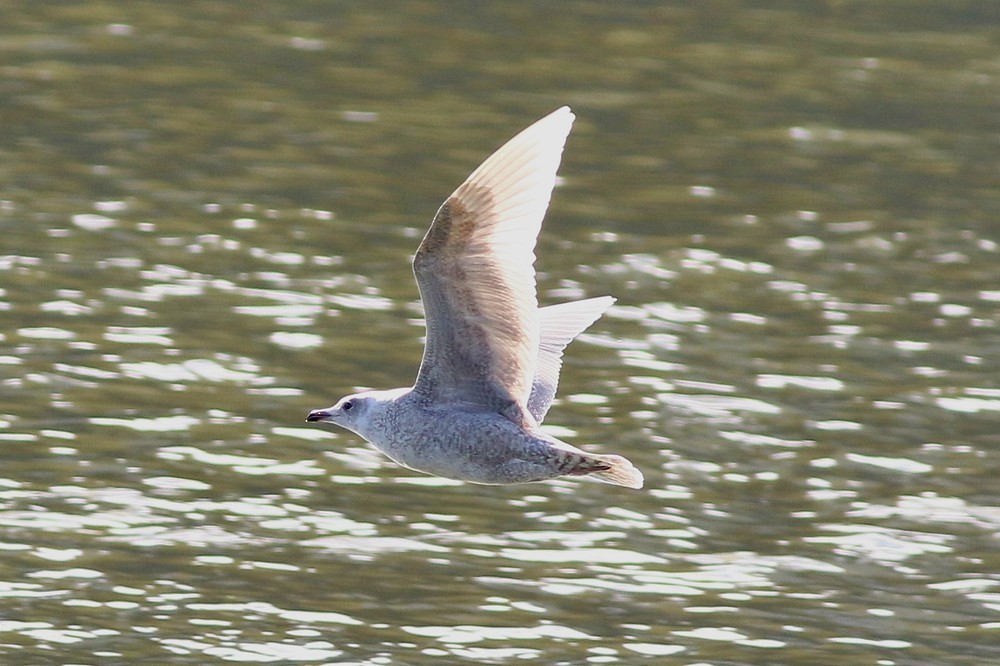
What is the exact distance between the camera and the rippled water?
429 inches

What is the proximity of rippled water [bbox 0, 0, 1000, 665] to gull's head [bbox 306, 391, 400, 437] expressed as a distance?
1875 mm

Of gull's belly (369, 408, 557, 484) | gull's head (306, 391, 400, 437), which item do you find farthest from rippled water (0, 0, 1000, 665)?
gull's belly (369, 408, 557, 484)

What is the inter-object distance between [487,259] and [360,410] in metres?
1.02

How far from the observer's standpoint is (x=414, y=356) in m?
14.2

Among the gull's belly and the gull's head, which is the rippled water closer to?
the gull's head

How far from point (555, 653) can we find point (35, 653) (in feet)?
9.09

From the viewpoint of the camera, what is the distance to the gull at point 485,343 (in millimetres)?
8109

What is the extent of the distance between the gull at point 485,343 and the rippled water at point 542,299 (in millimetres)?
2289

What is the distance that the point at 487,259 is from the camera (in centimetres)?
817

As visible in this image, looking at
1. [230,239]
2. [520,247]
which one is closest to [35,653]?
[520,247]

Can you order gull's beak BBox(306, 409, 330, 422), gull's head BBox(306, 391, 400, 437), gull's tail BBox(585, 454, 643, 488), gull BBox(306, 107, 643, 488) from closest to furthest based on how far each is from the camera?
1. gull's tail BBox(585, 454, 643, 488)
2. gull BBox(306, 107, 643, 488)
3. gull's head BBox(306, 391, 400, 437)
4. gull's beak BBox(306, 409, 330, 422)

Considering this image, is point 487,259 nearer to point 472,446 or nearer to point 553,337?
point 472,446

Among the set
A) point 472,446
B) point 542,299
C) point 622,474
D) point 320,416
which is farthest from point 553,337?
point 542,299

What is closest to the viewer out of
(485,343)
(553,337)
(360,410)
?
(485,343)
